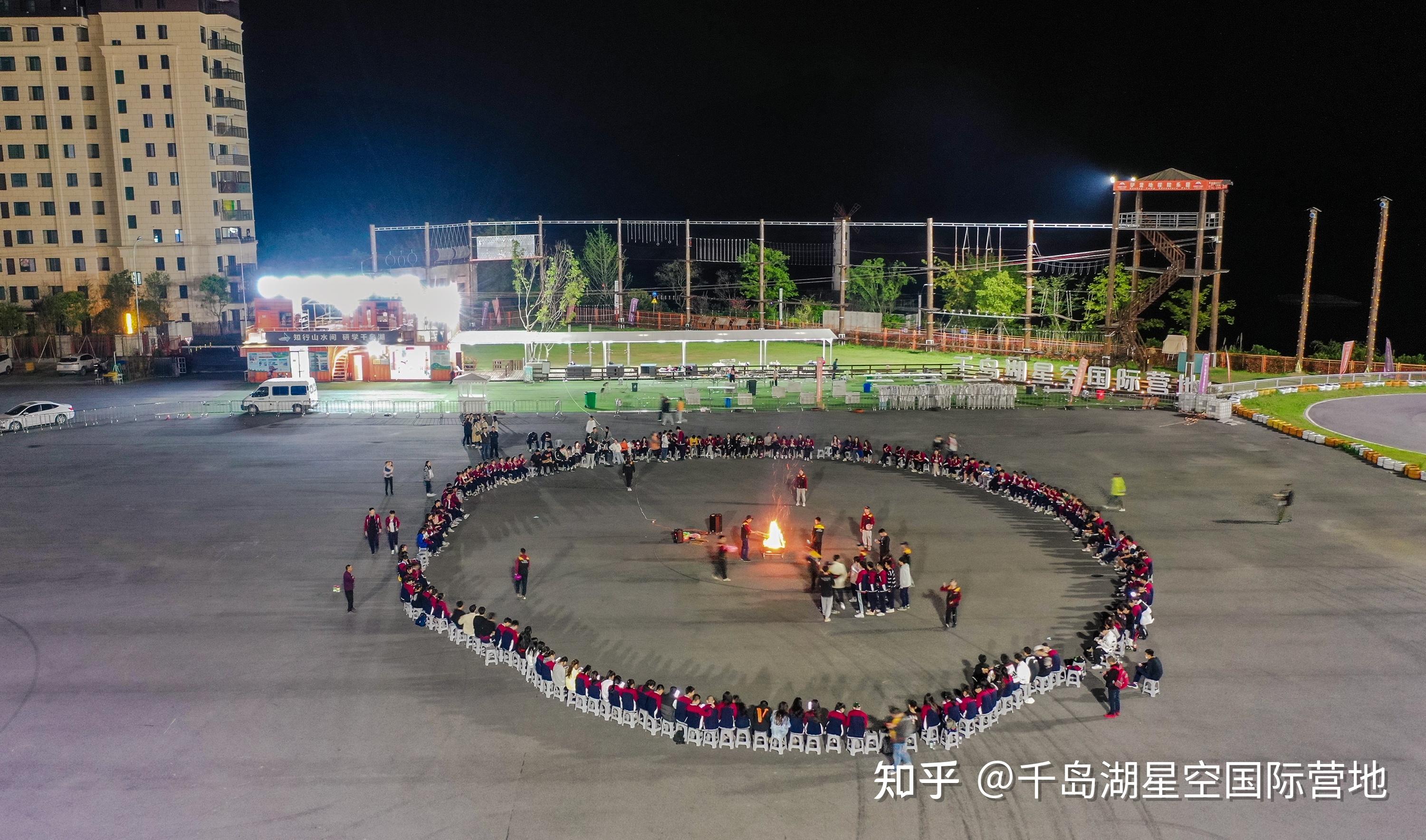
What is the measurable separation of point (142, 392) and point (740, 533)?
38450mm

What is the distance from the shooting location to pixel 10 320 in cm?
5997

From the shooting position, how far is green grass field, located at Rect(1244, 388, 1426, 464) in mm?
33150

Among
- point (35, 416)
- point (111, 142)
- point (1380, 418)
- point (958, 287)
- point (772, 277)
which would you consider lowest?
point (35, 416)

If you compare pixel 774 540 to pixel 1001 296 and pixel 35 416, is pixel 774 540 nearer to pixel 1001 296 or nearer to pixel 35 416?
pixel 35 416

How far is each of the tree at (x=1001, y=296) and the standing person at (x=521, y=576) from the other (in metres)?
58.8

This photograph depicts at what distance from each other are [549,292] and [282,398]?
2890 centimetres

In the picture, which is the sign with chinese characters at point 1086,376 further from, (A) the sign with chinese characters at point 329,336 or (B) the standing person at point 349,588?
(B) the standing person at point 349,588

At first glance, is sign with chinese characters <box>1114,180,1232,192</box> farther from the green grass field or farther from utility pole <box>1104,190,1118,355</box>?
the green grass field

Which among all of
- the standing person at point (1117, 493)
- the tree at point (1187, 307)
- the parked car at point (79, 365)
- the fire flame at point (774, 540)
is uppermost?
the tree at point (1187, 307)

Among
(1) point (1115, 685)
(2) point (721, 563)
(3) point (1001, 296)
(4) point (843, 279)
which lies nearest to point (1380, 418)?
→ (1) point (1115, 685)

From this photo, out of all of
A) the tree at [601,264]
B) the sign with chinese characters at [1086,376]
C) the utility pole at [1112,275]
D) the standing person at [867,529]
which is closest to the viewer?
the standing person at [867,529]

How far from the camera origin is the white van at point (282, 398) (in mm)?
42031

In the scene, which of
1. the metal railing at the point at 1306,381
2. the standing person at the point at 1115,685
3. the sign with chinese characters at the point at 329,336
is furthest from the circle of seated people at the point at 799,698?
the sign with chinese characters at the point at 329,336

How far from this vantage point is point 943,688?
1608 cm
